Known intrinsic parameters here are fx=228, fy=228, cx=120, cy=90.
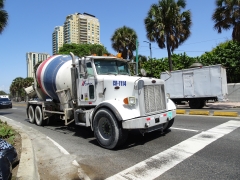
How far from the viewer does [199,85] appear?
16.4 m

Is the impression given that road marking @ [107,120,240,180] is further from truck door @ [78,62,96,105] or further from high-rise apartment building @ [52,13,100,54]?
high-rise apartment building @ [52,13,100,54]

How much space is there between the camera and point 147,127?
5.75m

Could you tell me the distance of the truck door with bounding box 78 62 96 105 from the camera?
274 inches

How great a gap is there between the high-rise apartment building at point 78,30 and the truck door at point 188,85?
7642cm

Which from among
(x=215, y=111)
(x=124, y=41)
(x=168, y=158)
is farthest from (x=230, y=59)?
(x=168, y=158)

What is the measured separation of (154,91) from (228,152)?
231cm

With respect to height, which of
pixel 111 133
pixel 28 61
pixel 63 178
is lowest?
pixel 63 178

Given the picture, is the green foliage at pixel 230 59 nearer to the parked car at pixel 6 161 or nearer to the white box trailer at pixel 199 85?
the white box trailer at pixel 199 85

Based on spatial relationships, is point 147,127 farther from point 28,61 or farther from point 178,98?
point 28,61

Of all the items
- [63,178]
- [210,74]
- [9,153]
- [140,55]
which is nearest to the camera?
[9,153]

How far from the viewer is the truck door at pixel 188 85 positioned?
16.9 metres

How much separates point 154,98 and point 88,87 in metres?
2.14

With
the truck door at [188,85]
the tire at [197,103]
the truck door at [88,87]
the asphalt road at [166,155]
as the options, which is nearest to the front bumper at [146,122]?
the asphalt road at [166,155]

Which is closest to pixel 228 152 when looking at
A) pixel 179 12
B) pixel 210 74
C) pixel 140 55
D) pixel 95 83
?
pixel 95 83
